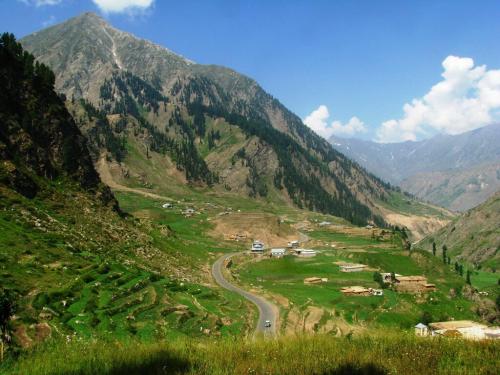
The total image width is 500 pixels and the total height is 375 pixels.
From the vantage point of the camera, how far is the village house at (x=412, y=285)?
346 ft

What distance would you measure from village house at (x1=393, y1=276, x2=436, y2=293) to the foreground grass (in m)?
99.9

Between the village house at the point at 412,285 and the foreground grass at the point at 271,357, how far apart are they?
3933 inches

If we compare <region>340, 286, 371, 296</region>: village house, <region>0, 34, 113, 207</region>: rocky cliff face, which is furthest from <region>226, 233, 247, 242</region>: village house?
<region>0, 34, 113, 207</region>: rocky cliff face

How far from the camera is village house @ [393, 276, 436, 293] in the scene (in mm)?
105312

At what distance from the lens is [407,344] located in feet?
35.7

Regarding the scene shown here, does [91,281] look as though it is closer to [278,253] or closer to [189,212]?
[278,253]

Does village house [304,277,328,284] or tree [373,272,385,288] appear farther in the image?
tree [373,272,385,288]

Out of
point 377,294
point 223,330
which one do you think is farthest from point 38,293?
point 377,294

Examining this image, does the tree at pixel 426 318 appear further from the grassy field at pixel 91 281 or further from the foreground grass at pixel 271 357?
the foreground grass at pixel 271 357

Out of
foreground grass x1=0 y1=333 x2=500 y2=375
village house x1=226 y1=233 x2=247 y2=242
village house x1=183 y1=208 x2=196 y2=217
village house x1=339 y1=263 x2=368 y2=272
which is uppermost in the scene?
village house x1=183 y1=208 x2=196 y2=217

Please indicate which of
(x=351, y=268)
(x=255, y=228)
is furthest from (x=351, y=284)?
(x=255, y=228)

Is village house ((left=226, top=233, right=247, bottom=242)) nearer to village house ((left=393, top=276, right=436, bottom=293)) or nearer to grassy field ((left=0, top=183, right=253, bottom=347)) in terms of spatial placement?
village house ((left=393, top=276, right=436, bottom=293))

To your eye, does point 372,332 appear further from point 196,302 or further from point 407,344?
point 196,302

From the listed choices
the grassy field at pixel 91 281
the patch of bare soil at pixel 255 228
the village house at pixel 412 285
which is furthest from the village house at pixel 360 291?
the patch of bare soil at pixel 255 228
